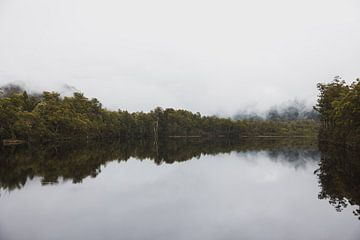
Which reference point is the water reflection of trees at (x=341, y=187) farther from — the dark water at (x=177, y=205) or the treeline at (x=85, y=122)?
the treeline at (x=85, y=122)

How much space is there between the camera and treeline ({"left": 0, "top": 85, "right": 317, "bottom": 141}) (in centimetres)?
7681

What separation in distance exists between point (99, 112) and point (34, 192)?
10531cm

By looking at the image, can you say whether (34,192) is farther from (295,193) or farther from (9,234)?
(295,193)

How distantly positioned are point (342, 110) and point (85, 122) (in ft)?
217

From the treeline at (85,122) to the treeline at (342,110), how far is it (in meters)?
59.3

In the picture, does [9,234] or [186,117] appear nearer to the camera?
[9,234]

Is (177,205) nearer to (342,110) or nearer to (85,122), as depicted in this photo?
(342,110)

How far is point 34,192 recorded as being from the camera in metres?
21.4

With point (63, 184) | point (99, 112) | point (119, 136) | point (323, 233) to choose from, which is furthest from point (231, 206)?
point (119, 136)

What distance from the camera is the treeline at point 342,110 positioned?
48.7 metres

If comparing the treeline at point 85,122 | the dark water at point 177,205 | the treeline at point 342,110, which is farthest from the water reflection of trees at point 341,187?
A: the treeline at point 85,122

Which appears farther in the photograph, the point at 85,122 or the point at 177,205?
the point at 85,122

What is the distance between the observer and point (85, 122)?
96562mm

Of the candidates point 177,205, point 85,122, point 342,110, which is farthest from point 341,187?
point 85,122
